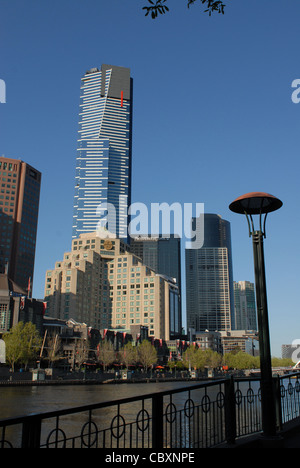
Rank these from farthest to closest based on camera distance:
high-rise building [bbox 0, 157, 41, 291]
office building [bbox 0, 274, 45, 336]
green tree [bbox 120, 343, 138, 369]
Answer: high-rise building [bbox 0, 157, 41, 291] → green tree [bbox 120, 343, 138, 369] → office building [bbox 0, 274, 45, 336]

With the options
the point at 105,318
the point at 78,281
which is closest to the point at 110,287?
the point at 105,318

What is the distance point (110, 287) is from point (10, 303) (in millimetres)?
98490

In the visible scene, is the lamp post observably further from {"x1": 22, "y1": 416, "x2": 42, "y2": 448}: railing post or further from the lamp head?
{"x1": 22, "y1": 416, "x2": 42, "y2": 448}: railing post

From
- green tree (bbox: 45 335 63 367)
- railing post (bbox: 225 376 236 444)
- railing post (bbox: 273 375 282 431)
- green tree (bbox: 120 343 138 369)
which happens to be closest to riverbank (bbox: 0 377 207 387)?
green tree (bbox: 45 335 63 367)

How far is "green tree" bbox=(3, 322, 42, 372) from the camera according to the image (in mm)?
77438

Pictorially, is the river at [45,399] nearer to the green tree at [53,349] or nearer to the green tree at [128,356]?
the green tree at [53,349]

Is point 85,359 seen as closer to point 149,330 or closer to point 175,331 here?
point 149,330

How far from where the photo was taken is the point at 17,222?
19200 cm

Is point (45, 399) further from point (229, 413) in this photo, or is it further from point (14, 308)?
point (14, 308)

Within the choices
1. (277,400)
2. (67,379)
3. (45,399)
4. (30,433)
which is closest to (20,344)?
(67,379)

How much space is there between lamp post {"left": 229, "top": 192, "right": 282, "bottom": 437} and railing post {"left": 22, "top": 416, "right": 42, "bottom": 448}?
6275 millimetres

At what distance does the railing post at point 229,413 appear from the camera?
977 cm

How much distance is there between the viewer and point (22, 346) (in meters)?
78.4

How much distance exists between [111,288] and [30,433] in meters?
182
